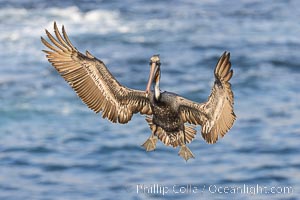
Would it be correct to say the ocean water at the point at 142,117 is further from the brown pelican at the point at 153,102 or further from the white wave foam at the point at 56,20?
the brown pelican at the point at 153,102

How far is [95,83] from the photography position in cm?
1784

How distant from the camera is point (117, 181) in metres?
54.4

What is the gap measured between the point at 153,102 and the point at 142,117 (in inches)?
1452

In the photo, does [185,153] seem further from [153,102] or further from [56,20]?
[56,20]

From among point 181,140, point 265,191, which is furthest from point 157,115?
point 265,191

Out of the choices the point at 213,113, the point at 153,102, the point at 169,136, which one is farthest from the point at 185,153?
the point at 153,102

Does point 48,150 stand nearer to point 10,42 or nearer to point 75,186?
point 75,186

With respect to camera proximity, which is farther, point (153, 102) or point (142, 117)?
point (142, 117)

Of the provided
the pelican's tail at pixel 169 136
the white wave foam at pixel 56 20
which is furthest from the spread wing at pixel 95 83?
the white wave foam at pixel 56 20

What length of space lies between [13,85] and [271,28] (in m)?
14.9

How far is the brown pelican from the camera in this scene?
1697cm

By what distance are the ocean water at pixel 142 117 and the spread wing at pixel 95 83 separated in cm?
3284

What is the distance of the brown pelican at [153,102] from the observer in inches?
668

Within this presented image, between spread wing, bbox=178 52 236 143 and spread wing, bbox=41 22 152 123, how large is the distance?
727 millimetres
